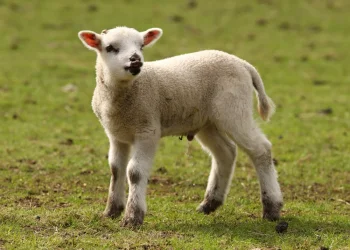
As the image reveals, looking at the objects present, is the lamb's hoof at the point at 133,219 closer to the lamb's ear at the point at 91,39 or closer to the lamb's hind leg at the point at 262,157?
the lamb's hind leg at the point at 262,157

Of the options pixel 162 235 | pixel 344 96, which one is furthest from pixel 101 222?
pixel 344 96

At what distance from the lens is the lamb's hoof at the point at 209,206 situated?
29.3ft

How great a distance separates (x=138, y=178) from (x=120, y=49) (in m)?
1.35

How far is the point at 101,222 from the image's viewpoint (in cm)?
782

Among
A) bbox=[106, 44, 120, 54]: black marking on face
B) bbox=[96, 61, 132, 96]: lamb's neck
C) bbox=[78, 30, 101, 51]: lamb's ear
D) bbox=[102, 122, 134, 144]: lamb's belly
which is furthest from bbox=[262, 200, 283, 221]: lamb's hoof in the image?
bbox=[78, 30, 101, 51]: lamb's ear

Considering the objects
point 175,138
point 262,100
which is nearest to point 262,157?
point 262,100

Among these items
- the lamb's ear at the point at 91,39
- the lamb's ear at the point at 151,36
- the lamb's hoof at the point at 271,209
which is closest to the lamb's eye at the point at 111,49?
the lamb's ear at the point at 91,39

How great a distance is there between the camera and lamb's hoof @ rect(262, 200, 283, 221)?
852 cm

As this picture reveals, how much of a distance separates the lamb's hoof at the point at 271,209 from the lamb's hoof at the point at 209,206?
655 mm

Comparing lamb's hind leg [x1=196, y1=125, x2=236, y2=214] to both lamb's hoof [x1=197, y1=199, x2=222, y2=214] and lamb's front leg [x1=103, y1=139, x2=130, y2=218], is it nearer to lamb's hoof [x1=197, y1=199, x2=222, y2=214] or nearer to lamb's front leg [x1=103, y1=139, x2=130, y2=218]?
lamb's hoof [x1=197, y1=199, x2=222, y2=214]

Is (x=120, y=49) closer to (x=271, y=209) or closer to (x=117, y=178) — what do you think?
(x=117, y=178)

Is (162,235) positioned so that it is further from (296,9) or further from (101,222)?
(296,9)

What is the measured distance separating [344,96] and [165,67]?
29.6 ft

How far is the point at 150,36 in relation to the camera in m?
8.28
